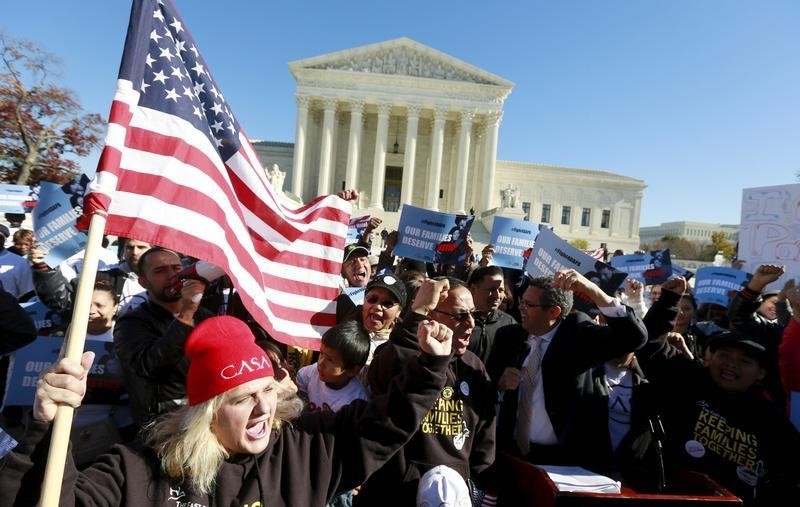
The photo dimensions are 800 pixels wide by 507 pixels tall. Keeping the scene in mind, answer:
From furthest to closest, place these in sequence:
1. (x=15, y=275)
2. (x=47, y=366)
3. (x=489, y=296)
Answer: (x=15, y=275) → (x=489, y=296) → (x=47, y=366)

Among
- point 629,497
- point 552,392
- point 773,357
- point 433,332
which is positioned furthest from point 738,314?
point 433,332

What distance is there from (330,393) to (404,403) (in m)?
1.02

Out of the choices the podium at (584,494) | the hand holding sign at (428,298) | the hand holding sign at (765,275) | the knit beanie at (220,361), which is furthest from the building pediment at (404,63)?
the knit beanie at (220,361)

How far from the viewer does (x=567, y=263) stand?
4785 mm

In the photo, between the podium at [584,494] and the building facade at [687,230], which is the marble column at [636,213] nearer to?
the building facade at [687,230]

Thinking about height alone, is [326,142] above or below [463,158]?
above

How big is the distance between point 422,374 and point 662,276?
775 centimetres

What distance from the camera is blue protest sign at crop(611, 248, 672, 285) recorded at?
8.49 m

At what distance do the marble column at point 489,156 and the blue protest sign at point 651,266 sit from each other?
37.4m

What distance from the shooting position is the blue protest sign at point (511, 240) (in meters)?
7.92

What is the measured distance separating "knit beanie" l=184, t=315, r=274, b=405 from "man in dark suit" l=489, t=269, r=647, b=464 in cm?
180

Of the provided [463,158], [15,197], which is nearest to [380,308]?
[15,197]

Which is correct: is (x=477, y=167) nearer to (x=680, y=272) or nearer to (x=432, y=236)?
(x=680, y=272)

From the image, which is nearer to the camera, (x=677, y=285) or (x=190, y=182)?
(x=190, y=182)
